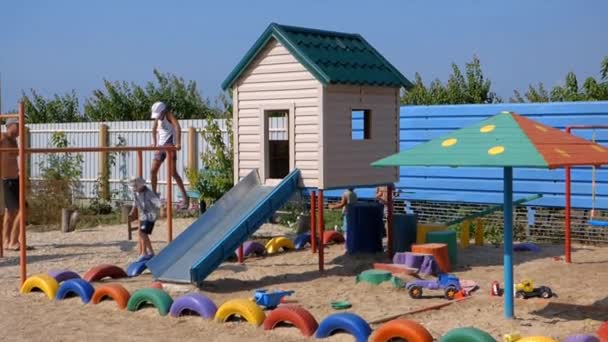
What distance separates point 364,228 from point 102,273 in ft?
11.7

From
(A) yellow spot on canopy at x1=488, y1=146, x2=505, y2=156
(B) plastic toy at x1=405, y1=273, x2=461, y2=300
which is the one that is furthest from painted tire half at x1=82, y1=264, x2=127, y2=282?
(A) yellow spot on canopy at x1=488, y1=146, x2=505, y2=156

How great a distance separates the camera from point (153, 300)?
321 inches

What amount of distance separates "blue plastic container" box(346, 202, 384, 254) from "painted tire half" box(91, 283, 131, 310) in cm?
393

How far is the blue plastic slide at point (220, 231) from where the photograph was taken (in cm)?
935

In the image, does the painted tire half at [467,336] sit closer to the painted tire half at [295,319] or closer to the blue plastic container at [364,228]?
the painted tire half at [295,319]

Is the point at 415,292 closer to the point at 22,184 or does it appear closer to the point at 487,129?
the point at 487,129

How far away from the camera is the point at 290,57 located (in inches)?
424

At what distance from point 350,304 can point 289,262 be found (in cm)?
316

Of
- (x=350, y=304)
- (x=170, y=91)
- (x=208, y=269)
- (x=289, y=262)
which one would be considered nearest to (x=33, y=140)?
(x=170, y=91)

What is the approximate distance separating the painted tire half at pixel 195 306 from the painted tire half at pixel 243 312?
0.41 ft

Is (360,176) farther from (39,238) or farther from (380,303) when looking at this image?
(39,238)

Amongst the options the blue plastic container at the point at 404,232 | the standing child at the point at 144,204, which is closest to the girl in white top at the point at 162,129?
the standing child at the point at 144,204

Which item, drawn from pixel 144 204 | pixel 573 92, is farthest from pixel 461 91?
pixel 144 204

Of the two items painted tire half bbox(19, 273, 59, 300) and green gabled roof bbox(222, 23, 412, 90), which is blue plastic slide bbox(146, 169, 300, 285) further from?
green gabled roof bbox(222, 23, 412, 90)
